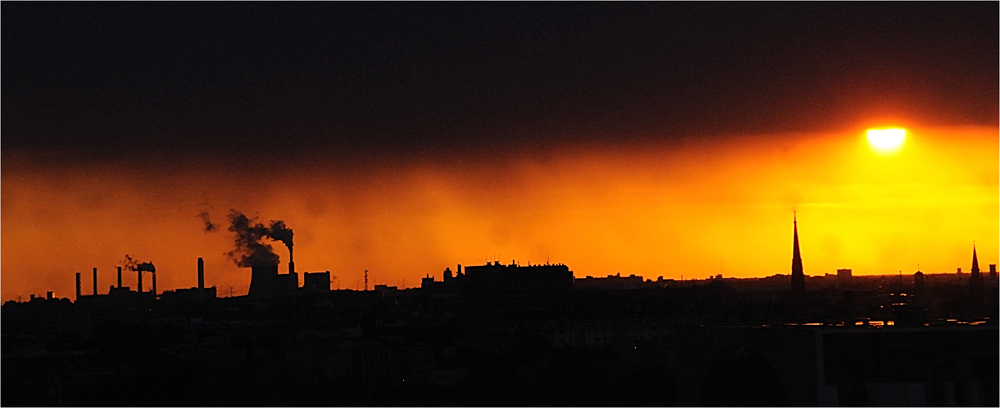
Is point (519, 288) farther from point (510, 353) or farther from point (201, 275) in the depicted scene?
point (510, 353)

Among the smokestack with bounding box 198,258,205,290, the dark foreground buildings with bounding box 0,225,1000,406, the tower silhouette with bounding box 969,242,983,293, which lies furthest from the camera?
the smokestack with bounding box 198,258,205,290

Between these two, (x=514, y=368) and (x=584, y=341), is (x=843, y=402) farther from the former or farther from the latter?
(x=584, y=341)

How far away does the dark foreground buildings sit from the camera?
76.9 ft

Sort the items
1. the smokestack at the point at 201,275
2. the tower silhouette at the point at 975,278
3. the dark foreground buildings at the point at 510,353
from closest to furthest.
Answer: the dark foreground buildings at the point at 510,353
the tower silhouette at the point at 975,278
the smokestack at the point at 201,275

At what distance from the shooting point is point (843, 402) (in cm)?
2277

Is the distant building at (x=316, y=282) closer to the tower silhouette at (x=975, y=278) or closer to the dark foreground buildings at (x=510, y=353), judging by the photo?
the dark foreground buildings at (x=510, y=353)

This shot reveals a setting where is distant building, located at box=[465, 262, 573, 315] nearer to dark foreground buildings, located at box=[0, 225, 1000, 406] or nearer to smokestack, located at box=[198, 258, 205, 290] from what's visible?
dark foreground buildings, located at box=[0, 225, 1000, 406]

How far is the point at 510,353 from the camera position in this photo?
47.8m

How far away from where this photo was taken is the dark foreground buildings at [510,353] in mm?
23438

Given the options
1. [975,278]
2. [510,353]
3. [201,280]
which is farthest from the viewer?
[201,280]

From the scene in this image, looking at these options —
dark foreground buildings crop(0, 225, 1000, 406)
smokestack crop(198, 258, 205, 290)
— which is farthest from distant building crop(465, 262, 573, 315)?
smokestack crop(198, 258, 205, 290)

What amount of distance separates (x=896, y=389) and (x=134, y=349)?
3558 centimetres

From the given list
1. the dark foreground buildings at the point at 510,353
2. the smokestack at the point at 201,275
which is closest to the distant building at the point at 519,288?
the dark foreground buildings at the point at 510,353


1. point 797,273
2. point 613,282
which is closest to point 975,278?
point 797,273
